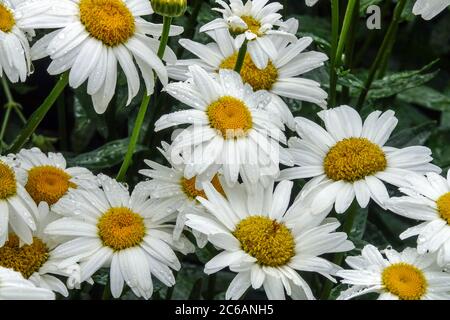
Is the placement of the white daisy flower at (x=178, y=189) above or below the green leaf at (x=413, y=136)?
A: below

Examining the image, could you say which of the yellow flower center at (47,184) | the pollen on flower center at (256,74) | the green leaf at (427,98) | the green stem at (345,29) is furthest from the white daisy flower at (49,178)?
the green leaf at (427,98)

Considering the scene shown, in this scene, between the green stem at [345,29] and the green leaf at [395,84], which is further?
the green leaf at [395,84]

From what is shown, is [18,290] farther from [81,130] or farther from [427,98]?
[427,98]

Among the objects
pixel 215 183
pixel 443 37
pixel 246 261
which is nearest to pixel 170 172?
pixel 215 183

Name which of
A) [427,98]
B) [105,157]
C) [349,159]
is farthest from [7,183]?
Result: [427,98]

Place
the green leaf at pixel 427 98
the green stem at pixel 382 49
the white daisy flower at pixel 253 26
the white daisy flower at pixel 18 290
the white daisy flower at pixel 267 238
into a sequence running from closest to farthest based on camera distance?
the white daisy flower at pixel 18 290 → the white daisy flower at pixel 267 238 → the white daisy flower at pixel 253 26 → the green stem at pixel 382 49 → the green leaf at pixel 427 98

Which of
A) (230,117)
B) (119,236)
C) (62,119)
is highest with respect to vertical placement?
(62,119)

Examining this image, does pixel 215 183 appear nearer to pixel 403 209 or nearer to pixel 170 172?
pixel 170 172

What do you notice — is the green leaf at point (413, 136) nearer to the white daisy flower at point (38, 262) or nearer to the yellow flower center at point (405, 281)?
the yellow flower center at point (405, 281)
